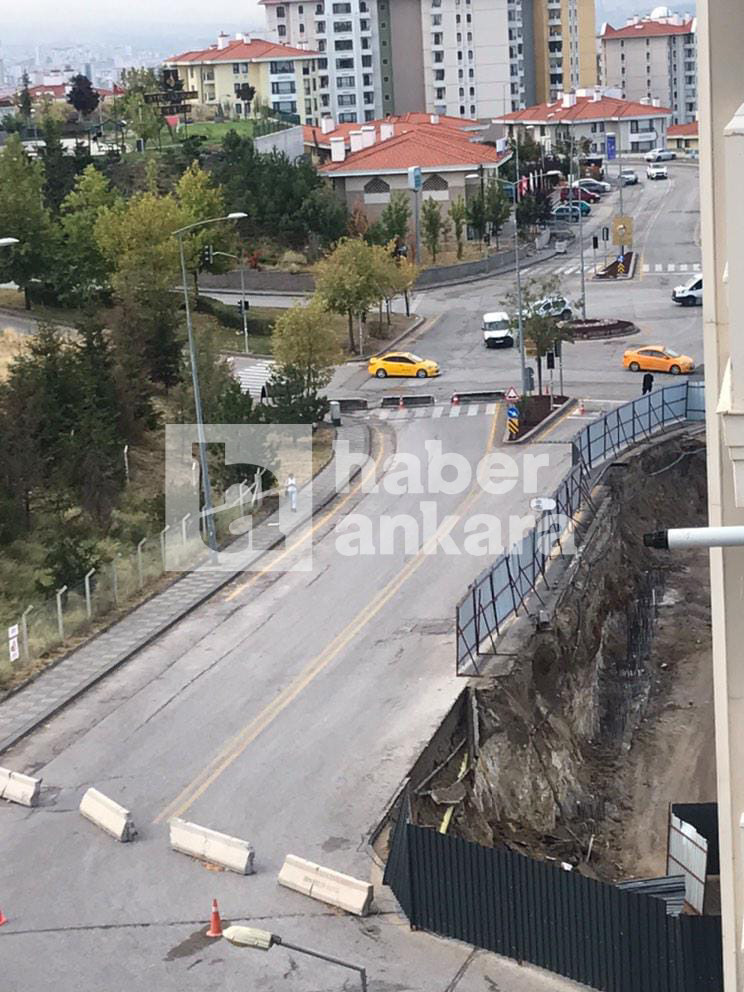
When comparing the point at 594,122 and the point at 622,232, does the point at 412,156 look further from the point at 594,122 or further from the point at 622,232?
the point at 594,122

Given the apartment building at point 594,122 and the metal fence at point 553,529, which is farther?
the apartment building at point 594,122

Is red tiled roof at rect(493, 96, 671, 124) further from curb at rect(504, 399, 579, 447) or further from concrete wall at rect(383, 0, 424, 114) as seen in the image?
curb at rect(504, 399, 579, 447)

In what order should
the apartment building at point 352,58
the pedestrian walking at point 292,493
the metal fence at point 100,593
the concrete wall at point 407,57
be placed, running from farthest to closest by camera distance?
the concrete wall at point 407,57 < the apartment building at point 352,58 < the pedestrian walking at point 292,493 < the metal fence at point 100,593

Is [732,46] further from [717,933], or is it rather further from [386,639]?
[386,639]

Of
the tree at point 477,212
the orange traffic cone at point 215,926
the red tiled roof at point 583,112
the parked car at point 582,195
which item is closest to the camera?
the orange traffic cone at point 215,926

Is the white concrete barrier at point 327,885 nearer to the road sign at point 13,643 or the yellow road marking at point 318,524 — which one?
the road sign at point 13,643

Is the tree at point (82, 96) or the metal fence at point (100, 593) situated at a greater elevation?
the tree at point (82, 96)

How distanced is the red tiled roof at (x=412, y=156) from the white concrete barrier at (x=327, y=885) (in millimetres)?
60455

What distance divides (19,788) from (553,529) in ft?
39.4

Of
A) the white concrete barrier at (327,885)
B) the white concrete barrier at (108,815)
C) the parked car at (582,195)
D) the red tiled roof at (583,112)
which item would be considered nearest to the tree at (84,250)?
the white concrete barrier at (108,815)

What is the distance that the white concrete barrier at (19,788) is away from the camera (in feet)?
68.2

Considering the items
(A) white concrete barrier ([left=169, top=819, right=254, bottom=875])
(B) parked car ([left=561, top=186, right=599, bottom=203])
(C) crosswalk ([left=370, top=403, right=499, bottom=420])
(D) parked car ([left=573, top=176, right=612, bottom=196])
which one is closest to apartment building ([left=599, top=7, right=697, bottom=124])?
(D) parked car ([left=573, top=176, right=612, bottom=196])

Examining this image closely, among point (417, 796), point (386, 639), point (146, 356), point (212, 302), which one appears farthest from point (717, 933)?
point (212, 302)

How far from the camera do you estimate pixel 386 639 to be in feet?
85.3
